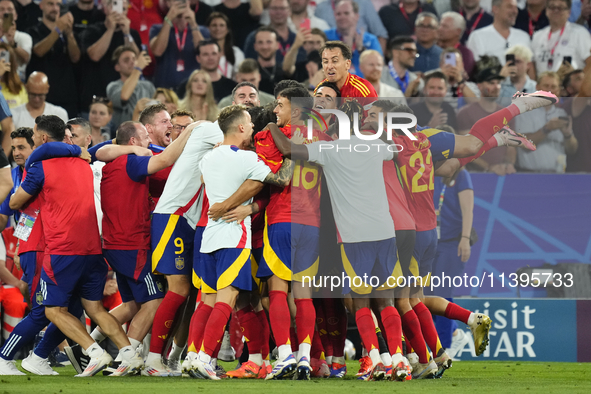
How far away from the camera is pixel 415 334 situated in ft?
20.5

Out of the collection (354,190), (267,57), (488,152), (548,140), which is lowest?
(354,190)

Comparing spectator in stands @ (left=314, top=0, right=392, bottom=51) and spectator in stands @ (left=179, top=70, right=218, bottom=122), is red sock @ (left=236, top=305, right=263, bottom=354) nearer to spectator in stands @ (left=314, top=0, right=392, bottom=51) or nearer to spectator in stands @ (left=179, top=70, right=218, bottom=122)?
spectator in stands @ (left=179, top=70, right=218, bottom=122)

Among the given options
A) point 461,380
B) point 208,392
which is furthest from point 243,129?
point 461,380

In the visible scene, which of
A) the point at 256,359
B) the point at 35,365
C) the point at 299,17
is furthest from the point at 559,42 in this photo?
the point at 35,365

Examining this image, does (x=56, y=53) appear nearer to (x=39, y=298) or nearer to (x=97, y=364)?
(x=39, y=298)

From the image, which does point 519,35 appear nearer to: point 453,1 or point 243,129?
point 453,1

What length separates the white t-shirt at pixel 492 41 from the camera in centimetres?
1173

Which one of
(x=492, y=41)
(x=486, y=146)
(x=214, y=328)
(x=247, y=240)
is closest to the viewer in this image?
(x=214, y=328)

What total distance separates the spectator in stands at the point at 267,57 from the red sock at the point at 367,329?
5.71m

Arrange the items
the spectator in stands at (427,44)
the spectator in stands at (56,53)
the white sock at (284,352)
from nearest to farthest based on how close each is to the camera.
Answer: the white sock at (284,352), the spectator in stands at (56,53), the spectator in stands at (427,44)

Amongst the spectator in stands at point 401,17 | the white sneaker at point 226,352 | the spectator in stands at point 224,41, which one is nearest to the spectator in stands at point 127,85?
the spectator in stands at point 224,41

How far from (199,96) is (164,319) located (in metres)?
4.73

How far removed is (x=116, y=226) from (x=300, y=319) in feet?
6.21

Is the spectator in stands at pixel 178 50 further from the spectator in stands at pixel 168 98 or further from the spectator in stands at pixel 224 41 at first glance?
the spectator in stands at pixel 168 98
